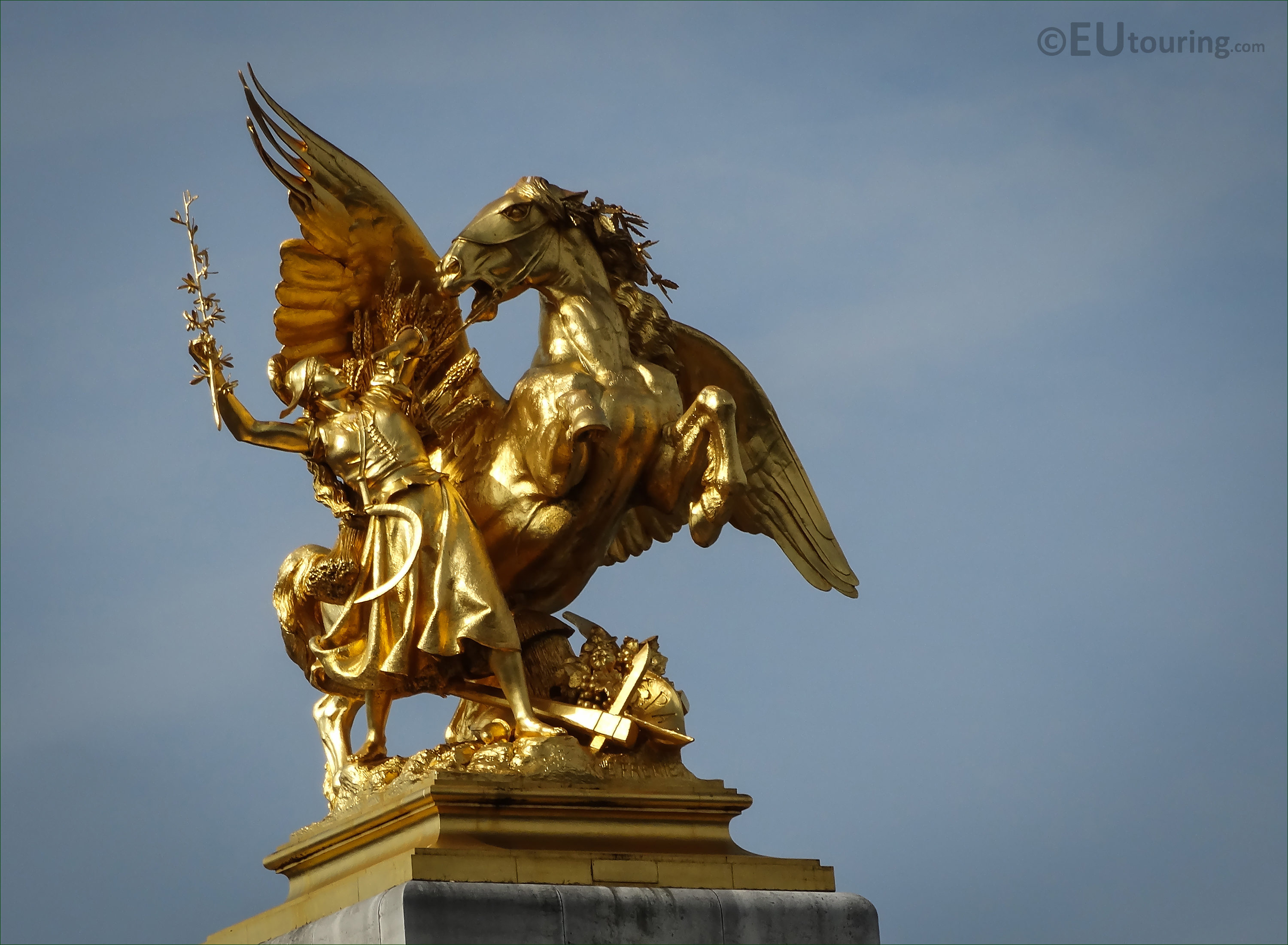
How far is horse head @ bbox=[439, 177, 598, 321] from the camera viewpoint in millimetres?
8250

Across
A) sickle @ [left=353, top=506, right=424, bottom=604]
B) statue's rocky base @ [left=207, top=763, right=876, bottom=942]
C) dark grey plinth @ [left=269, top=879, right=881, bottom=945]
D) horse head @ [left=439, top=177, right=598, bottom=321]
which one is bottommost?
dark grey plinth @ [left=269, top=879, right=881, bottom=945]

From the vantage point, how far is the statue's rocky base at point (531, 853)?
7.21 m

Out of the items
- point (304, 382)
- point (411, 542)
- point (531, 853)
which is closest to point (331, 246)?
point (304, 382)

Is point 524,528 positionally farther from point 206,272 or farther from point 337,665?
point 206,272

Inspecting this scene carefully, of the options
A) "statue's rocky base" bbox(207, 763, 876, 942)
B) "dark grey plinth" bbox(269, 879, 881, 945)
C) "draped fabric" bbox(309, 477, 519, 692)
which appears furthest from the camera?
"draped fabric" bbox(309, 477, 519, 692)

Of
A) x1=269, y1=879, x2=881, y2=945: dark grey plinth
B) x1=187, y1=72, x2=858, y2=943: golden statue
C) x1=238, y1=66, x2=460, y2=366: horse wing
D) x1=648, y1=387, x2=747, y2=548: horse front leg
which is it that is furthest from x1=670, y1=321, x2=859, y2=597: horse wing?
x1=269, y1=879, x2=881, y2=945: dark grey plinth

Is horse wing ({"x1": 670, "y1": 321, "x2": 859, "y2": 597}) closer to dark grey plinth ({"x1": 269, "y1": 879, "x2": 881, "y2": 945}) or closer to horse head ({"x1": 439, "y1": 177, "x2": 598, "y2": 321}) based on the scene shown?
horse head ({"x1": 439, "y1": 177, "x2": 598, "y2": 321})

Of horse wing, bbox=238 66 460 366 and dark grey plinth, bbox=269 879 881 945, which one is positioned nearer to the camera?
dark grey plinth, bbox=269 879 881 945

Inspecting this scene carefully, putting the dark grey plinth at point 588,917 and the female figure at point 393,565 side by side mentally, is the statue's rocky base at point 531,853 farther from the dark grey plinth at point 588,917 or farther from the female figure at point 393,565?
the female figure at point 393,565

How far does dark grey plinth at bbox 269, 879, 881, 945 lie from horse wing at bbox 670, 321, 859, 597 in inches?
59.9

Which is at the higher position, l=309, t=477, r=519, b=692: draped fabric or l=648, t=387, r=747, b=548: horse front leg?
l=648, t=387, r=747, b=548: horse front leg

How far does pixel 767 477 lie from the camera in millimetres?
8742

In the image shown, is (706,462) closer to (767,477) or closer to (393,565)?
(767,477)

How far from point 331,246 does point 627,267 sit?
1199 millimetres
